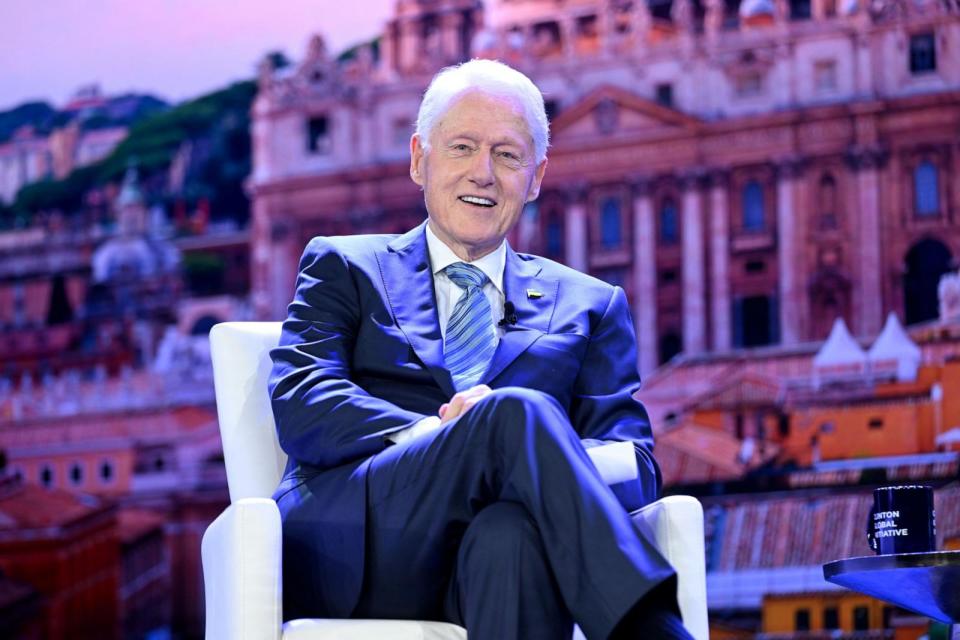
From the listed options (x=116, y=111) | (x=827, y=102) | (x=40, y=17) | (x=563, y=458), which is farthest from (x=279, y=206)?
(x=563, y=458)

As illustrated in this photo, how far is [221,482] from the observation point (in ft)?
19.2

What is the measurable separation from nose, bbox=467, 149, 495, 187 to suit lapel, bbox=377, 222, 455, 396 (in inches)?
7.0

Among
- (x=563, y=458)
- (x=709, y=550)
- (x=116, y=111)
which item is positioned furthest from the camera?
(x=116, y=111)

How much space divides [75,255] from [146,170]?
18.4 inches

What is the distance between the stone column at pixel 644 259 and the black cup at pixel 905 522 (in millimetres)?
3112

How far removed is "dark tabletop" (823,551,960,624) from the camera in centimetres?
213

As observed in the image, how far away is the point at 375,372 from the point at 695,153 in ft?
11.0

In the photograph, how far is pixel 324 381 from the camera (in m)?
2.26

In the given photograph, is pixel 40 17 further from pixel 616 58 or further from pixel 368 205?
pixel 616 58

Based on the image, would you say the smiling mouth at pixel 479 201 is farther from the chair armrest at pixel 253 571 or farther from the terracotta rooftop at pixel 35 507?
the terracotta rooftop at pixel 35 507

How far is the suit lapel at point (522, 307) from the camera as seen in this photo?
234 centimetres

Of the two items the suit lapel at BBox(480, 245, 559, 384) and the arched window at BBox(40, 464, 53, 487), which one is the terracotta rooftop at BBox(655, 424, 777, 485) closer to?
the arched window at BBox(40, 464, 53, 487)

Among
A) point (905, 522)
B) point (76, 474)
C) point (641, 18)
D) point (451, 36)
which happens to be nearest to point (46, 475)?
point (76, 474)

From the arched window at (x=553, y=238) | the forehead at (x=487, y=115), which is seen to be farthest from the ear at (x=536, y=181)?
the arched window at (x=553, y=238)
